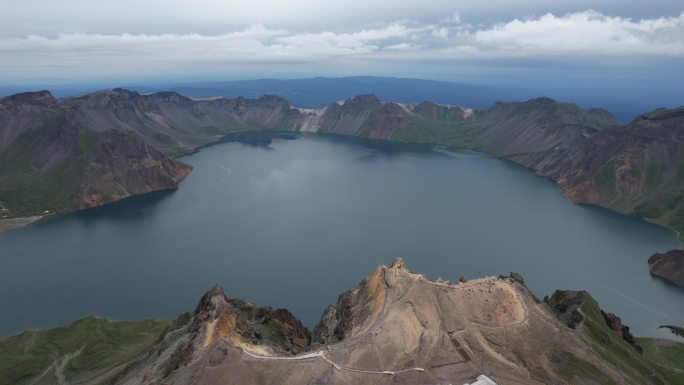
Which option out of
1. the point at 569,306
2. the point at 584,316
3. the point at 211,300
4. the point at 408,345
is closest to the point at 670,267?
the point at 569,306

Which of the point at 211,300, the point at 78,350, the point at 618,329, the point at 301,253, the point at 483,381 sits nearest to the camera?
the point at 483,381

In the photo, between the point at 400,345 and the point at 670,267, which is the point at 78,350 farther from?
the point at 670,267

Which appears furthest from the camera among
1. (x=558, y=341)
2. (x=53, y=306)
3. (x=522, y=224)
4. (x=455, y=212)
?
(x=455, y=212)

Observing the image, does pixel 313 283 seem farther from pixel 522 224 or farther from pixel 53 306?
pixel 522 224

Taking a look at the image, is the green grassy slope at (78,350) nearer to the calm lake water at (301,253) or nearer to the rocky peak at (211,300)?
the calm lake water at (301,253)

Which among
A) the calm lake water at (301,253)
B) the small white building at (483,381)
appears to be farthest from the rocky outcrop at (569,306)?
the small white building at (483,381)

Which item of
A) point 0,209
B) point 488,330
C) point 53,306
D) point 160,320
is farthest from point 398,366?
point 0,209

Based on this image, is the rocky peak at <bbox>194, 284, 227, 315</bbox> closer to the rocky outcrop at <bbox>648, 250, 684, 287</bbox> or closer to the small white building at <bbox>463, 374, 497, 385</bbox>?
the small white building at <bbox>463, 374, 497, 385</bbox>
